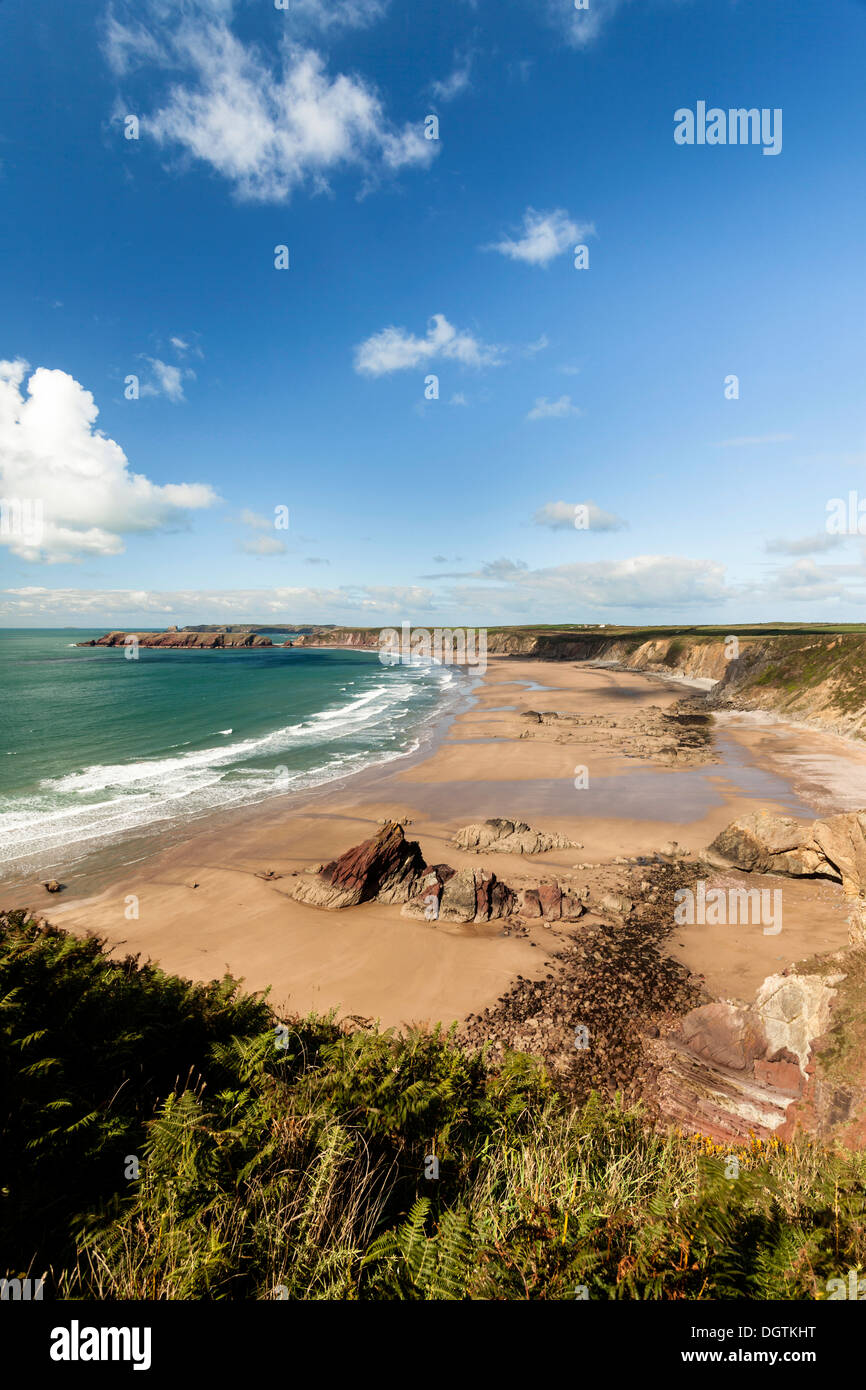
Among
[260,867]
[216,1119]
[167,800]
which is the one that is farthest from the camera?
[167,800]

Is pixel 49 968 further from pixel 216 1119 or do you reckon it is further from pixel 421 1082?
pixel 421 1082

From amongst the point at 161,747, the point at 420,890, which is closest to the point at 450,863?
the point at 420,890

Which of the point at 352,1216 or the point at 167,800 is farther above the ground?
the point at 352,1216

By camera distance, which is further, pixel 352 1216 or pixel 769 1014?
pixel 769 1014

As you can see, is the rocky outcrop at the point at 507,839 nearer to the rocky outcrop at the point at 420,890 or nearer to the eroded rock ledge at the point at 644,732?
the rocky outcrop at the point at 420,890

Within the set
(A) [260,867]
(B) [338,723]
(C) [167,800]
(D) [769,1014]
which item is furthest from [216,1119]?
(B) [338,723]

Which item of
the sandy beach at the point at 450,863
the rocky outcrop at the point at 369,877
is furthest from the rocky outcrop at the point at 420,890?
the sandy beach at the point at 450,863
